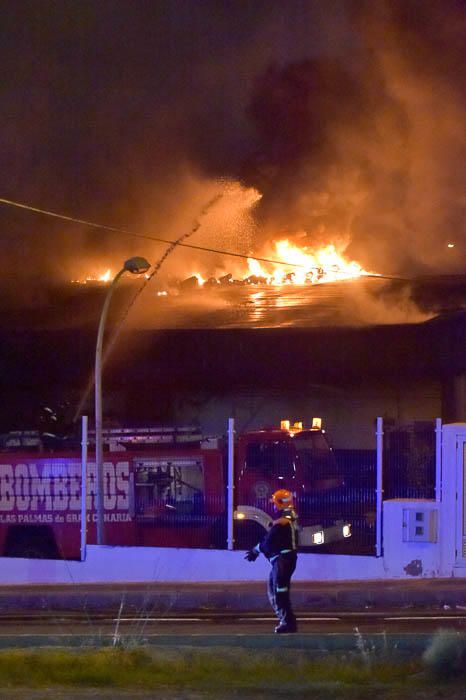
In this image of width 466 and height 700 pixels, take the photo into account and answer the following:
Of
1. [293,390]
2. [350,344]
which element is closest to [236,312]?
[293,390]

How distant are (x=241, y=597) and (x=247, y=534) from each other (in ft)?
6.57

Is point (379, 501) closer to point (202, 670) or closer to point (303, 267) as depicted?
point (202, 670)

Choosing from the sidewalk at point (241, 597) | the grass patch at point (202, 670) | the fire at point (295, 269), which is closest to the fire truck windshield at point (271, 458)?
the sidewalk at point (241, 597)

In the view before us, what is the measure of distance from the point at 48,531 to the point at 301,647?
Answer: 834 centimetres

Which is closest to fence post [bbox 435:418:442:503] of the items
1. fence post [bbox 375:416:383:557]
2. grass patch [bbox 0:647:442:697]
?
fence post [bbox 375:416:383:557]

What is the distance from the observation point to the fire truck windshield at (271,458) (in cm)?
1666

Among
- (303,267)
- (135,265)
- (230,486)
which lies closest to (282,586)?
(230,486)

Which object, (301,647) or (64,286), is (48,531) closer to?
(301,647)

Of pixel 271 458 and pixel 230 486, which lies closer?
pixel 230 486

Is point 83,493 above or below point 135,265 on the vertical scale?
below

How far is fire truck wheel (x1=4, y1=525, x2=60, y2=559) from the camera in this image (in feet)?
55.7

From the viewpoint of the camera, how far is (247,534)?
53.2ft

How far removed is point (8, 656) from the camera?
905cm

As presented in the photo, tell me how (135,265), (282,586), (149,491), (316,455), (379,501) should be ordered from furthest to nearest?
(316,455) → (149,491) → (135,265) → (379,501) → (282,586)
